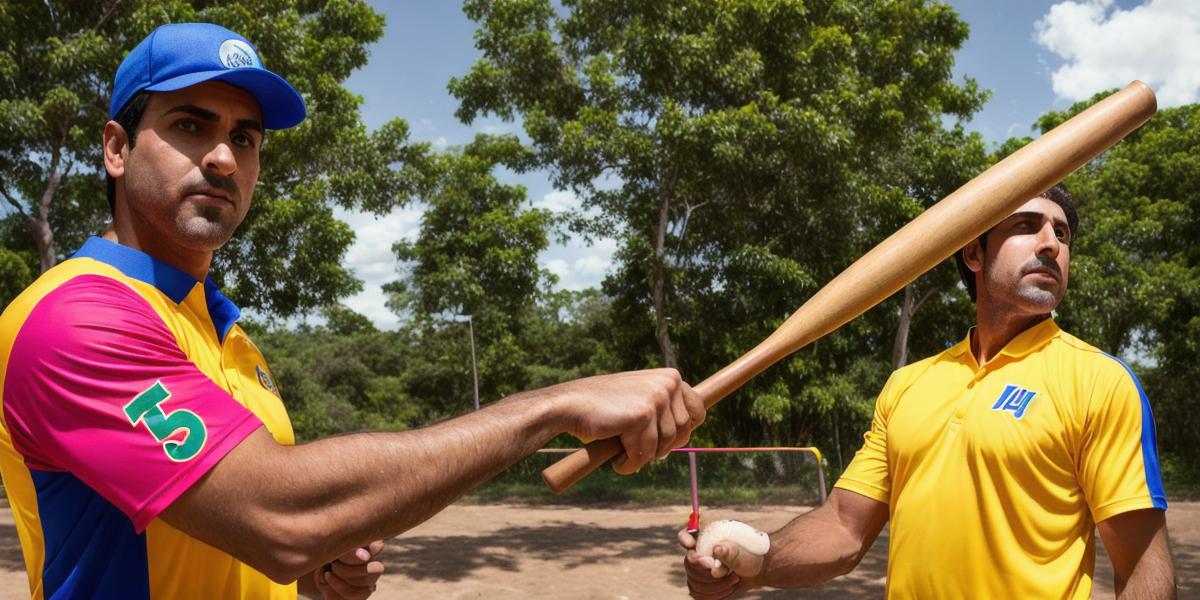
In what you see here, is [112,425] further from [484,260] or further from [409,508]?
[484,260]

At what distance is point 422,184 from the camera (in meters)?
14.6

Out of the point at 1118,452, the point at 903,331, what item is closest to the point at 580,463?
the point at 1118,452

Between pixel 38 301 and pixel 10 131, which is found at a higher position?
pixel 10 131

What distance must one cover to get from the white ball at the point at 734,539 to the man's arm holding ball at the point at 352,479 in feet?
3.82

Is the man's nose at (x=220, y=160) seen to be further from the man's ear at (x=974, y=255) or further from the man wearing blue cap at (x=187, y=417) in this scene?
the man's ear at (x=974, y=255)

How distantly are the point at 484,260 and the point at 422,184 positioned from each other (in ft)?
27.2

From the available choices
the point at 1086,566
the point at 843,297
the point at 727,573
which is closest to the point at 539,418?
the point at 843,297

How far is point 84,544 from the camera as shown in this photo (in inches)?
57.5

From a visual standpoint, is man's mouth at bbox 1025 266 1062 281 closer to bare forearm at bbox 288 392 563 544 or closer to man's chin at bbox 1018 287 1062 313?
man's chin at bbox 1018 287 1062 313

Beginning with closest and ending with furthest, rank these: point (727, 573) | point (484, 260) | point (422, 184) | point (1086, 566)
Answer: point (1086, 566), point (727, 573), point (422, 184), point (484, 260)

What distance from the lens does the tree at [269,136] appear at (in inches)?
376

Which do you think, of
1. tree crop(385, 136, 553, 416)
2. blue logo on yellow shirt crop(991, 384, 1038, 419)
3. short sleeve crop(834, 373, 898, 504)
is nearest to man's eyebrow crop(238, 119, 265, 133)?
short sleeve crop(834, 373, 898, 504)

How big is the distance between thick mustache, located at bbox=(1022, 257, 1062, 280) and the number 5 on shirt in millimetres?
2299

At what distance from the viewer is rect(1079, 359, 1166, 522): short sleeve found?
212cm
